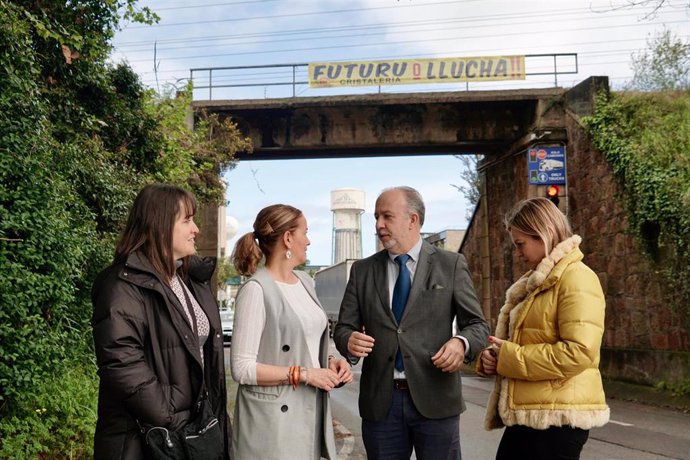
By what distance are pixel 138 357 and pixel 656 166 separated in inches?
528

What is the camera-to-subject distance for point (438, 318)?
3893 mm

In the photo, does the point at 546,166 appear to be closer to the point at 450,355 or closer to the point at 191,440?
the point at 450,355

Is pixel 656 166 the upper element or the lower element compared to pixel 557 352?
upper

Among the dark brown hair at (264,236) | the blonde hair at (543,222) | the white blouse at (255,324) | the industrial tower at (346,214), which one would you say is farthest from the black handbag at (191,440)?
the industrial tower at (346,214)

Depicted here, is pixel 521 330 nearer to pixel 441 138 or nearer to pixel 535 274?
pixel 535 274

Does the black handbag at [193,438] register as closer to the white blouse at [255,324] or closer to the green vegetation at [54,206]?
the white blouse at [255,324]

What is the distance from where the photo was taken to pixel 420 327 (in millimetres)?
3861

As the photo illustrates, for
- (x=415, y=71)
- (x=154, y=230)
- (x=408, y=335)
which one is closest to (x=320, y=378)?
(x=408, y=335)

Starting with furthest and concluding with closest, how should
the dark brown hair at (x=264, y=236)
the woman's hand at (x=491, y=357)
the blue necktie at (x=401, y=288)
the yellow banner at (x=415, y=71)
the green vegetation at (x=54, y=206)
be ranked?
1. the yellow banner at (x=415, y=71)
2. the green vegetation at (x=54, y=206)
3. the blue necktie at (x=401, y=288)
4. the dark brown hair at (x=264, y=236)
5. the woman's hand at (x=491, y=357)

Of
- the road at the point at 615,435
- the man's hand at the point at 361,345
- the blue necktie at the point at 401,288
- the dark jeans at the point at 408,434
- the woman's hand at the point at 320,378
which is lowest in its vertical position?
the road at the point at 615,435

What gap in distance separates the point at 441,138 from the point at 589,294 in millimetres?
17909

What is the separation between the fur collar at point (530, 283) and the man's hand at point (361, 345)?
639mm

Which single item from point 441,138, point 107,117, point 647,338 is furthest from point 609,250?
point 107,117

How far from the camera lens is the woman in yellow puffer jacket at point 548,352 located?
3273 mm
